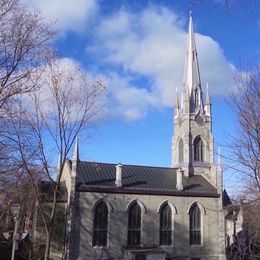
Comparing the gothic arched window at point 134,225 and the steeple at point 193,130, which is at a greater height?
the steeple at point 193,130

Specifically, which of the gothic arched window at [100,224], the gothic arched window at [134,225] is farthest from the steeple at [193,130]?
the gothic arched window at [100,224]

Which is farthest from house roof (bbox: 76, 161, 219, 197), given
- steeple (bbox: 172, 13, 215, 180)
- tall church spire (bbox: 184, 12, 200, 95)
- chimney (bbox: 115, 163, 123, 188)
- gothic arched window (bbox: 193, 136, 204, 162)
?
tall church spire (bbox: 184, 12, 200, 95)

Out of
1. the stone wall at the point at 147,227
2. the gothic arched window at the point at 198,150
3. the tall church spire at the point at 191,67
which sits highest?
the tall church spire at the point at 191,67

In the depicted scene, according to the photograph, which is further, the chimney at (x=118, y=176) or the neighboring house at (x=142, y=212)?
the chimney at (x=118, y=176)

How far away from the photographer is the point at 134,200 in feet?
112

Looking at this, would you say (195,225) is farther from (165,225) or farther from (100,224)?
(100,224)

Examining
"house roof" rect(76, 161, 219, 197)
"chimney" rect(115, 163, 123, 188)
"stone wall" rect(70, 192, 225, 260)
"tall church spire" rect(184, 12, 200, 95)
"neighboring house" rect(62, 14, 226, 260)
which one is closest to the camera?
"stone wall" rect(70, 192, 225, 260)

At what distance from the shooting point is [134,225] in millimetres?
33719

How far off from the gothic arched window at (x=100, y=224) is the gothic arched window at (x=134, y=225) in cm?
208

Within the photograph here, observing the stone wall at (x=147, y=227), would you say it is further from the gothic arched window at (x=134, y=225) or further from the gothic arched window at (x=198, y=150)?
the gothic arched window at (x=198, y=150)

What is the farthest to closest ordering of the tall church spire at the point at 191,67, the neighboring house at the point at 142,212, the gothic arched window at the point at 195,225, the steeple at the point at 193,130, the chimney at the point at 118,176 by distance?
the tall church spire at the point at 191,67 → the steeple at the point at 193,130 → the gothic arched window at the point at 195,225 → the chimney at the point at 118,176 → the neighboring house at the point at 142,212

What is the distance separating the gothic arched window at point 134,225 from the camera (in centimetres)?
3336

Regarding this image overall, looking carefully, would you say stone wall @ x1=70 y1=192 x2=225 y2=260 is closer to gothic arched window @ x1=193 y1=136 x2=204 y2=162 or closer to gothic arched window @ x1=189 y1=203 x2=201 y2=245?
gothic arched window @ x1=189 y1=203 x2=201 y2=245

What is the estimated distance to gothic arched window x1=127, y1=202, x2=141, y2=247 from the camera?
109 ft
